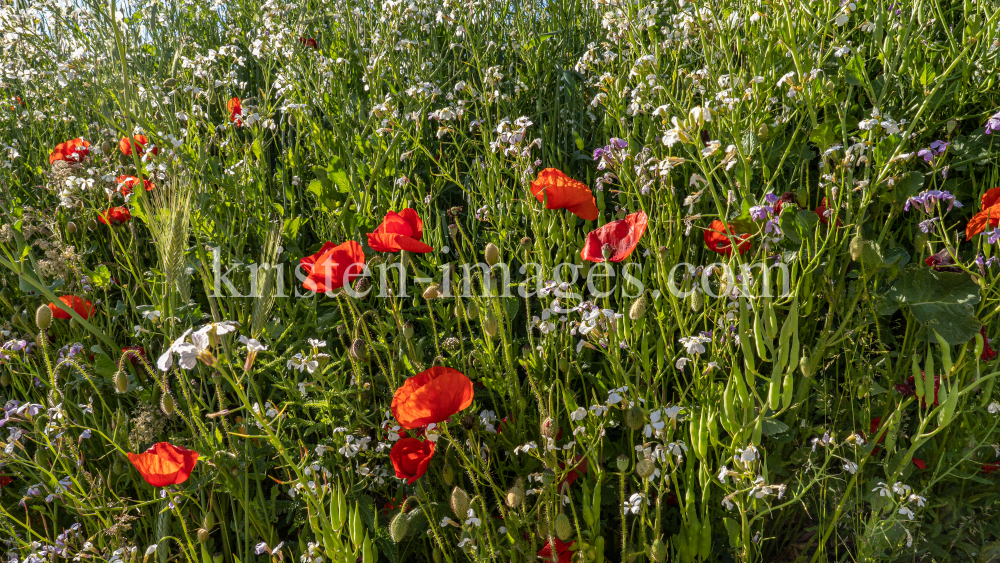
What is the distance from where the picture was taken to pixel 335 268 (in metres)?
1.40

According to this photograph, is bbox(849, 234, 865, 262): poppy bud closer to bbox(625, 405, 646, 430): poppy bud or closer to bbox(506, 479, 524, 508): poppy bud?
bbox(625, 405, 646, 430): poppy bud

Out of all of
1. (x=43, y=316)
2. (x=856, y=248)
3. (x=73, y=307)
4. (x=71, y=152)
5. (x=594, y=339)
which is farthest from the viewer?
(x=71, y=152)

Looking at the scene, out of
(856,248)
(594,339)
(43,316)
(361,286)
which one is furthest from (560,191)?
(43,316)

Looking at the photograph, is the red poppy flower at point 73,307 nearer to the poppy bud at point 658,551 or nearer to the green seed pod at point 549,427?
the green seed pod at point 549,427

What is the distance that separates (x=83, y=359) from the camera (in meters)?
1.87

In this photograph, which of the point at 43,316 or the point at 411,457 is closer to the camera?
the point at 411,457

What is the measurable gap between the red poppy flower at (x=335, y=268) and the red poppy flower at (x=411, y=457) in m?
0.36

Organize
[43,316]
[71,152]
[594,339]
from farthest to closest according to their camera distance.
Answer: [71,152], [43,316], [594,339]

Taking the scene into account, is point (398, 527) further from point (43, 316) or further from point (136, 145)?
point (136, 145)

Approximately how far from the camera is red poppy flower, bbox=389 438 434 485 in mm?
1313

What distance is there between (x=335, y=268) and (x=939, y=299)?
130 centimetres

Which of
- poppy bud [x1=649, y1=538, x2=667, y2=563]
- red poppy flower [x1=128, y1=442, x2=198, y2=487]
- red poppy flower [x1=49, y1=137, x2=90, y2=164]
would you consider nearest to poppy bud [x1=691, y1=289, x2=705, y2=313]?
poppy bud [x1=649, y1=538, x2=667, y2=563]

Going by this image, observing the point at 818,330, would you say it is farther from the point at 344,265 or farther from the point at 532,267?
the point at 344,265

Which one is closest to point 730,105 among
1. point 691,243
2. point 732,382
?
point 691,243
